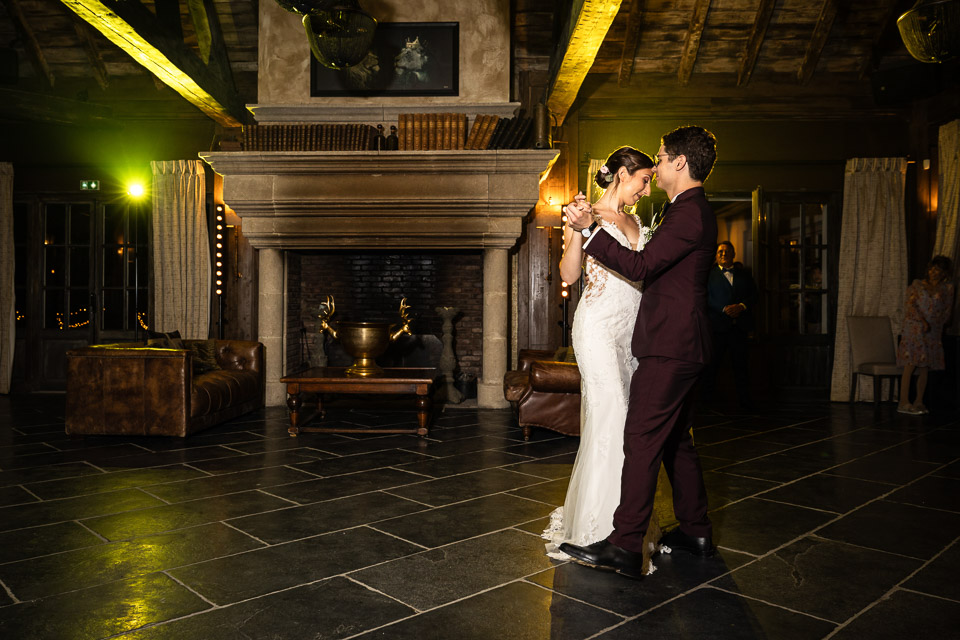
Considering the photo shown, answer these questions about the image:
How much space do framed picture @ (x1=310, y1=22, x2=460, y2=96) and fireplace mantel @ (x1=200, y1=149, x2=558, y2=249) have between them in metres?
0.89

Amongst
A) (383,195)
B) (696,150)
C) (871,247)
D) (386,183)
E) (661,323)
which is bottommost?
(661,323)

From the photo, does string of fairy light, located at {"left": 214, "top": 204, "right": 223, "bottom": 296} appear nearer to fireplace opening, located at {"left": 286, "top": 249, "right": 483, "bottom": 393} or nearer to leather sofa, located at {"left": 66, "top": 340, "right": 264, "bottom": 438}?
fireplace opening, located at {"left": 286, "top": 249, "right": 483, "bottom": 393}

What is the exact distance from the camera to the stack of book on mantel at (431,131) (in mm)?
6723

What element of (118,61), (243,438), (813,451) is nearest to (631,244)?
(813,451)

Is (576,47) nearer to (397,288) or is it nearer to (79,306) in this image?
(397,288)

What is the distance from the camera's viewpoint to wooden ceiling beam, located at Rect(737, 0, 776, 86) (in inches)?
273

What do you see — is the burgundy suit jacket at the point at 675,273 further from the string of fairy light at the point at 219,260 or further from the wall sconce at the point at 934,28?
the string of fairy light at the point at 219,260

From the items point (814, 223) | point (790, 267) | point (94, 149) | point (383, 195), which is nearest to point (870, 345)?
point (790, 267)

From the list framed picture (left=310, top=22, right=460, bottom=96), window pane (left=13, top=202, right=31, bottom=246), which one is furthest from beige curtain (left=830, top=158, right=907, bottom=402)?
window pane (left=13, top=202, right=31, bottom=246)

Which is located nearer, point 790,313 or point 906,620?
point 906,620

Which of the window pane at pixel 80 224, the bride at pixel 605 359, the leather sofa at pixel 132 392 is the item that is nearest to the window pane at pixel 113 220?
the window pane at pixel 80 224

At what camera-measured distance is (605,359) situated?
9.11 ft

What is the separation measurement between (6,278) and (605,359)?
7634 mm

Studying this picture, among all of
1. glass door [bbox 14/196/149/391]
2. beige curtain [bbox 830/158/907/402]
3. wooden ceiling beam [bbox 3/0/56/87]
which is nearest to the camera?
wooden ceiling beam [bbox 3/0/56/87]
